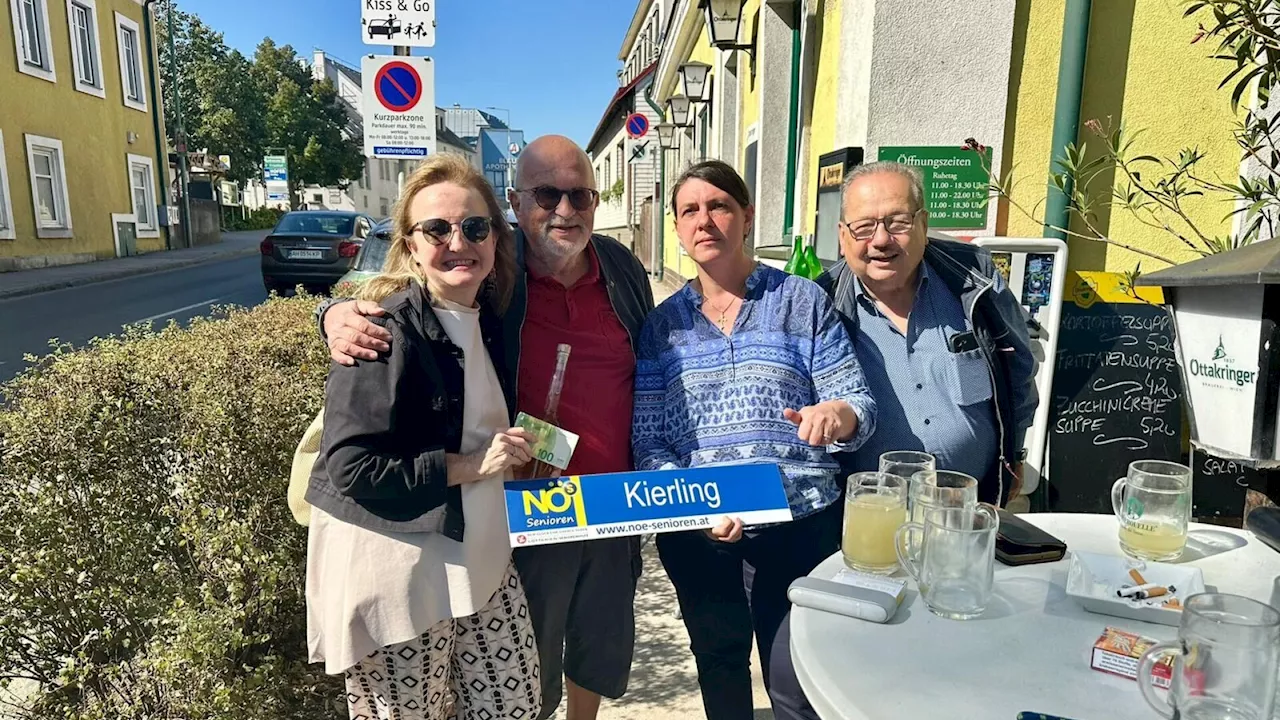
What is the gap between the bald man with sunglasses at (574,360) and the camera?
2133 millimetres

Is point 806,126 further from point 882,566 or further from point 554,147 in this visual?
point 882,566

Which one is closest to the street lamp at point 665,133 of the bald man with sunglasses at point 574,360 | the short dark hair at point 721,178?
the bald man with sunglasses at point 574,360

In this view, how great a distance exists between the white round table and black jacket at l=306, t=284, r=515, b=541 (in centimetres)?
86

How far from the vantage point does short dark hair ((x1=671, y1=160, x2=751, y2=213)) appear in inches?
81.6

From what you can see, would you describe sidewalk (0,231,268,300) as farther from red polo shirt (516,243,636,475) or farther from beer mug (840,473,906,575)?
beer mug (840,473,906,575)

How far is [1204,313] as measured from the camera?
1.52m

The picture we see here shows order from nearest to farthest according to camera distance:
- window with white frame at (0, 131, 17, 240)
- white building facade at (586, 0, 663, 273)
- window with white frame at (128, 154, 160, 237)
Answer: window with white frame at (0, 131, 17, 240) < white building facade at (586, 0, 663, 273) < window with white frame at (128, 154, 160, 237)

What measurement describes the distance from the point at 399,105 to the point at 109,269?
51.4 feet

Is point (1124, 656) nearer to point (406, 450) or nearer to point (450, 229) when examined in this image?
point (406, 450)

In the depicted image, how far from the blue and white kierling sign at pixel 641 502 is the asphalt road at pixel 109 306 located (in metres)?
7.50

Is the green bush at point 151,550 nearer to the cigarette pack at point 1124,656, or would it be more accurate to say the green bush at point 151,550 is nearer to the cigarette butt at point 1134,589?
the cigarette pack at point 1124,656

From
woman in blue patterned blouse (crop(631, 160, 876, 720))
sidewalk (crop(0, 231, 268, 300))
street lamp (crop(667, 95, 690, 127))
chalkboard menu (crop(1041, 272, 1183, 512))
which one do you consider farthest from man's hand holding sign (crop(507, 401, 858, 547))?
sidewalk (crop(0, 231, 268, 300))

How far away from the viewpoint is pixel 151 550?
2.26 meters

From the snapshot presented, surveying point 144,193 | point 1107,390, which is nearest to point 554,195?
point 1107,390
